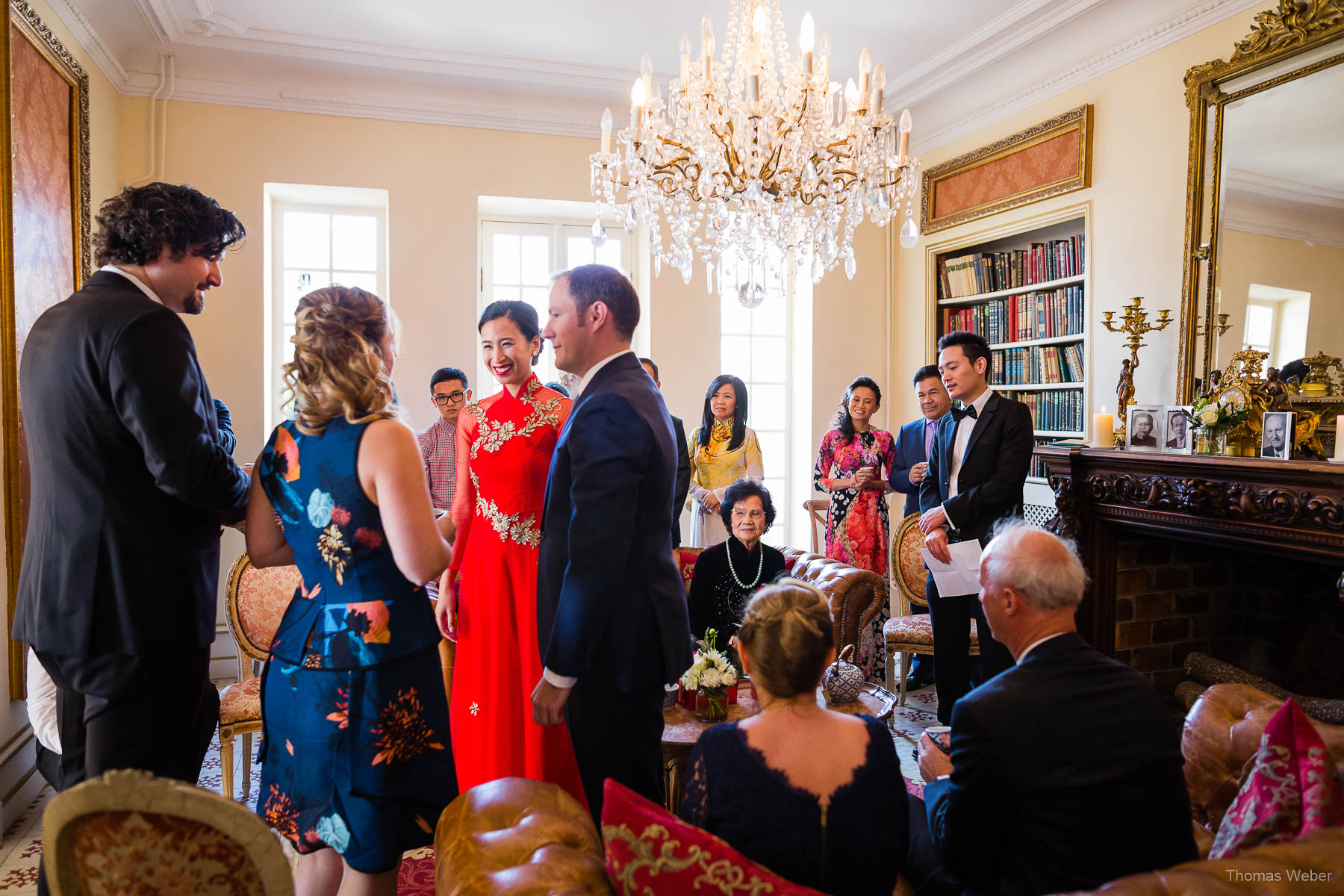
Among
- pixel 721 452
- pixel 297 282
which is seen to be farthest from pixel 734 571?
pixel 297 282

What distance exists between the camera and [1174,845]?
1.29 m

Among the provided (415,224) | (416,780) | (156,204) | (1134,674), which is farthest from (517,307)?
(415,224)

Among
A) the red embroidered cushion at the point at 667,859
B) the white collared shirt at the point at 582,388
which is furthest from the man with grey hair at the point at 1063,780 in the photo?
the white collared shirt at the point at 582,388

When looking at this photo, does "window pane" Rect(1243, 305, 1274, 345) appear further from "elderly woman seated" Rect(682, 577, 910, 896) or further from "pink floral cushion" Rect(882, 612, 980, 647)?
"elderly woman seated" Rect(682, 577, 910, 896)

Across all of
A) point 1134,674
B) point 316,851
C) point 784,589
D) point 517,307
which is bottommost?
point 316,851

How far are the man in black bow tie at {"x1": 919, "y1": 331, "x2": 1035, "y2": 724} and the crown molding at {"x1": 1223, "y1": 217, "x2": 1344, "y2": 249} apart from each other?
4.23 feet

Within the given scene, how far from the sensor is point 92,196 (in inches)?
157

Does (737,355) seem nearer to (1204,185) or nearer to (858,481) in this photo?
(858,481)

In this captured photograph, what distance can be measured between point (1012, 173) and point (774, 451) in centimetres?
236

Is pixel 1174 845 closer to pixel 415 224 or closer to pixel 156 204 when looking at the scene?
pixel 156 204

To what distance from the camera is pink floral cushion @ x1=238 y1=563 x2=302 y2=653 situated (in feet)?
10.2

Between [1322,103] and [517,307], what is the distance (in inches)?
128

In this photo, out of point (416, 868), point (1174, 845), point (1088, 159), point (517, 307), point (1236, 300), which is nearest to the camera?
point (1174, 845)

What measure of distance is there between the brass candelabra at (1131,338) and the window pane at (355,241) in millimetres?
4174
